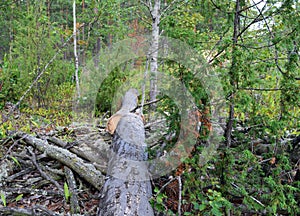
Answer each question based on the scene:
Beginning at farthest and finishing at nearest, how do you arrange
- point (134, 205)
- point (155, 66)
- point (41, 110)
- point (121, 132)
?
1. point (41, 110)
2. point (155, 66)
3. point (121, 132)
4. point (134, 205)

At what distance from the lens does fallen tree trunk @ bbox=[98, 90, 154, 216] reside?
5.85 ft

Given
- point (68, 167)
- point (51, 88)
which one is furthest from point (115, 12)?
point (68, 167)

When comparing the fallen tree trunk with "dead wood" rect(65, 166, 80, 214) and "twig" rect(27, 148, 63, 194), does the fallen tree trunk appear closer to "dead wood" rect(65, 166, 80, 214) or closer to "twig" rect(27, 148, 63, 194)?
"dead wood" rect(65, 166, 80, 214)

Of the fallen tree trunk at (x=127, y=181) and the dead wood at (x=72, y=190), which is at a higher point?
the fallen tree trunk at (x=127, y=181)

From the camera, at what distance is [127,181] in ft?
6.65

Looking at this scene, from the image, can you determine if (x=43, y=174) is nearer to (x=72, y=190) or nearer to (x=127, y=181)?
(x=72, y=190)

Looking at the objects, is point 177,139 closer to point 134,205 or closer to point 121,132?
point 134,205

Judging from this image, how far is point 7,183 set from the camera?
2.49 metres

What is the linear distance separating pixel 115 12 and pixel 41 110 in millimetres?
2507

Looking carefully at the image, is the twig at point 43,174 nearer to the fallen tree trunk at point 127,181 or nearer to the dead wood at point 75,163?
the dead wood at point 75,163

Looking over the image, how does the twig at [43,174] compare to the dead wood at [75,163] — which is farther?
the dead wood at [75,163]

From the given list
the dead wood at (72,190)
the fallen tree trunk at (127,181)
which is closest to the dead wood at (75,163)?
the dead wood at (72,190)

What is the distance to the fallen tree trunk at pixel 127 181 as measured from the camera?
5.85 feet

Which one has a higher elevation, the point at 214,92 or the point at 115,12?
the point at 115,12
